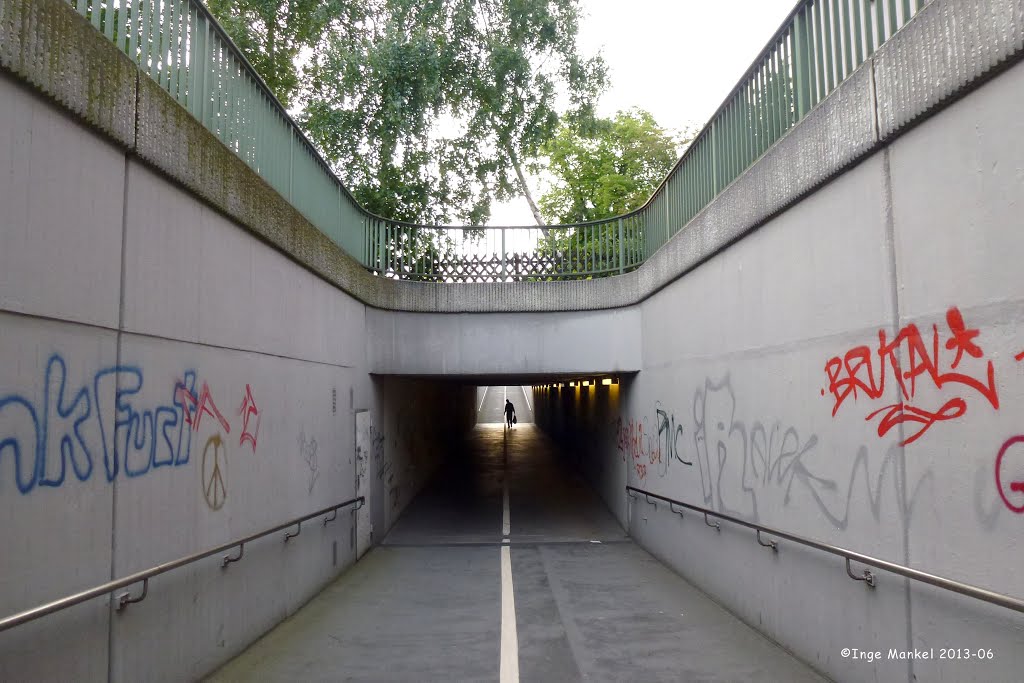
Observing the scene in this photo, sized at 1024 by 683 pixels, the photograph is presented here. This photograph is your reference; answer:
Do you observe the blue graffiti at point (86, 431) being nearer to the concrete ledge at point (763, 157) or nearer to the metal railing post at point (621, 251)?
the concrete ledge at point (763, 157)

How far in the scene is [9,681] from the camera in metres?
3.43

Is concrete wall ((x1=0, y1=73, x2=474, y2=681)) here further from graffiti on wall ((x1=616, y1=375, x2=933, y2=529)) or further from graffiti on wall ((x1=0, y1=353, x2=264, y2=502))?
graffiti on wall ((x1=616, y1=375, x2=933, y2=529))

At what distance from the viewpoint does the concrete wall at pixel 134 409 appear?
12.1ft

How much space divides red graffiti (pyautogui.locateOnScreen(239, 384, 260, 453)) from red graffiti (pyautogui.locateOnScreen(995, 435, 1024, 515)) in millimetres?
5934

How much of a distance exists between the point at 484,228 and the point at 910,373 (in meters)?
9.02

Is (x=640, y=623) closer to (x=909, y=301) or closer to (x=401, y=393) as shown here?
(x=909, y=301)

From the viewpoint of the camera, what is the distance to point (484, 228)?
12562 millimetres

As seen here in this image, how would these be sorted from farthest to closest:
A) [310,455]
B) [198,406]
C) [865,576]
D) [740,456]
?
[310,455] → [740,456] → [198,406] → [865,576]

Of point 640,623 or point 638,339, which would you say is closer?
point 640,623

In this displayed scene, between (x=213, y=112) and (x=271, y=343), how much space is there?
2392 mm

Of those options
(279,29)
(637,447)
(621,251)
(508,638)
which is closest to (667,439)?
(637,447)

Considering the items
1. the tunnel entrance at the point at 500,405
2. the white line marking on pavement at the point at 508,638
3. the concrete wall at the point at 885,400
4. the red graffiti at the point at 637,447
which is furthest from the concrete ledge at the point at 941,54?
the tunnel entrance at the point at 500,405

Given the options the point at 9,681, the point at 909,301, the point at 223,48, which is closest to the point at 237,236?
the point at 223,48

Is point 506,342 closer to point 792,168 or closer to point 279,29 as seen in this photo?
point 792,168
